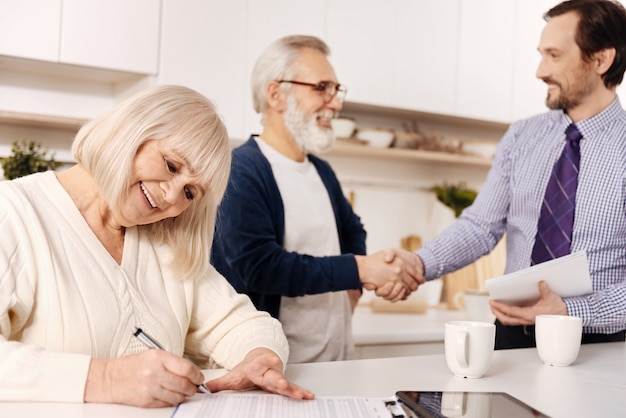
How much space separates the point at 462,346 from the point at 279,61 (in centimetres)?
126

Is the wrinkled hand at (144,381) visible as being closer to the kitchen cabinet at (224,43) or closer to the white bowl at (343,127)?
the kitchen cabinet at (224,43)

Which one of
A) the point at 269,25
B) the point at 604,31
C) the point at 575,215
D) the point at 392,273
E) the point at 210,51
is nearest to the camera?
the point at 575,215

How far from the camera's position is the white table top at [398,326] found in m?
2.54

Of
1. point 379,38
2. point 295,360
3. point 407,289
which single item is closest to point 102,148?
point 295,360

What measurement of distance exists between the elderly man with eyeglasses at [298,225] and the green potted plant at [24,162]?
2.90 ft

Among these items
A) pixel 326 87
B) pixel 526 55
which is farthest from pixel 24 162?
pixel 526 55

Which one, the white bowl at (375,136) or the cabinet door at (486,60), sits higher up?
the cabinet door at (486,60)

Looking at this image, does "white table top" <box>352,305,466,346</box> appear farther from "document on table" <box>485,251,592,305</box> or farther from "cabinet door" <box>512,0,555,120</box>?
"cabinet door" <box>512,0,555,120</box>

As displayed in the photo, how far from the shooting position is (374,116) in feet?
11.0

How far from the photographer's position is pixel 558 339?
1.38m

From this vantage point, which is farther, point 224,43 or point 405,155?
point 405,155

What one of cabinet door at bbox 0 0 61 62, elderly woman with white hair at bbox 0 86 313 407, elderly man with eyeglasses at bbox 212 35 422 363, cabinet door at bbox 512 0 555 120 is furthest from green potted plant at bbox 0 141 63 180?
cabinet door at bbox 512 0 555 120

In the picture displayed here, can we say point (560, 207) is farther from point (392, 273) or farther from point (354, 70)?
point (354, 70)

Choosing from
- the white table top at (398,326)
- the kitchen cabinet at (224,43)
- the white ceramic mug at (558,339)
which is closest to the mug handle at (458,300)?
the white table top at (398,326)
